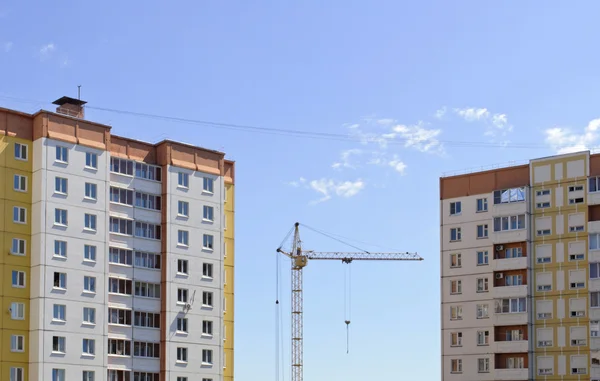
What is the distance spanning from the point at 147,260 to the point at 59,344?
Result: 1439cm

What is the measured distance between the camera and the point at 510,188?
4875 inches

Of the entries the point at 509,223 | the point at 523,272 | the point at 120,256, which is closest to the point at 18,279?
the point at 120,256

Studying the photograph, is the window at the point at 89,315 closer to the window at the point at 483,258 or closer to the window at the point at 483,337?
the window at the point at 483,337

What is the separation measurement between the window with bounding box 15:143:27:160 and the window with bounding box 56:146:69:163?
10.0 ft

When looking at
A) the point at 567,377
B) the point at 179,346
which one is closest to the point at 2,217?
the point at 179,346

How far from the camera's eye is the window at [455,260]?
12606 centimetres

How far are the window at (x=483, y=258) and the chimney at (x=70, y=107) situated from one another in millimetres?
46228

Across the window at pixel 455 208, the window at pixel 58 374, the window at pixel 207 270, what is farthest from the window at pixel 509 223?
the window at pixel 58 374

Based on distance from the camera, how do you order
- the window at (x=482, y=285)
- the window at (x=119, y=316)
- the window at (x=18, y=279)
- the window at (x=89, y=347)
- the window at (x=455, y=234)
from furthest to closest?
the window at (x=455, y=234) < the window at (x=482, y=285) < the window at (x=119, y=316) < the window at (x=89, y=347) < the window at (x=18, y=279)

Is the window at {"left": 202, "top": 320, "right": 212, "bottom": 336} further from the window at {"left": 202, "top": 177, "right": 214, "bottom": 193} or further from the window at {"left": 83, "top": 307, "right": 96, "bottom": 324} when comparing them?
the window at {"left": 202, "top": 177, "right": 214, "bottom": 193}

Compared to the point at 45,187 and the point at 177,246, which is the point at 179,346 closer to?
the point at 177,246

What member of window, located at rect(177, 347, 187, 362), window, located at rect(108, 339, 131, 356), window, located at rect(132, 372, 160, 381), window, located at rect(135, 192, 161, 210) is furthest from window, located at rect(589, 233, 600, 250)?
window, located at rect(108, 339, 131, 356)

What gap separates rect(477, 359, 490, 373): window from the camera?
400 feet

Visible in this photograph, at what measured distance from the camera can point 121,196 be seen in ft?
364
